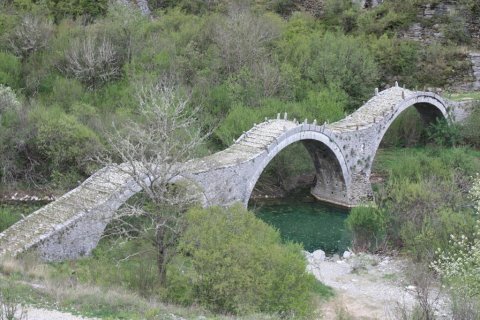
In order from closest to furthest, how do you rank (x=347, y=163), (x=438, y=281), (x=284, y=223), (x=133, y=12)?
(x=438, y=281) → (x=284, y=223) → (x=347, y=163) → (x=133, y=12)

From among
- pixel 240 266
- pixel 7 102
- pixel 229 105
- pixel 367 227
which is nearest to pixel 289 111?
pixel 229 105

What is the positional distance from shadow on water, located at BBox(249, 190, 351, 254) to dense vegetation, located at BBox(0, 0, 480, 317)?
1.73 meters

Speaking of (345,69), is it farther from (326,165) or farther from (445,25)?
(445,25)

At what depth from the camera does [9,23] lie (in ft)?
124

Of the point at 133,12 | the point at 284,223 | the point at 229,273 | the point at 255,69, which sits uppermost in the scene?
the point at 133,12

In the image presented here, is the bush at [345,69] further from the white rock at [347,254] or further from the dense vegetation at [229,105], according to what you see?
the white rock at [347,254]

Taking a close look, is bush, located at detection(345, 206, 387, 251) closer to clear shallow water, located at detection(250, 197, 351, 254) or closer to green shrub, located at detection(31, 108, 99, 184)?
clear shallow water, located at detection(250, 197, 351, 254)

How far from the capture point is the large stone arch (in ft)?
94.1

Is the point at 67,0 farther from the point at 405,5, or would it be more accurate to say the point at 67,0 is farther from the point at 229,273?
the point at 229,273

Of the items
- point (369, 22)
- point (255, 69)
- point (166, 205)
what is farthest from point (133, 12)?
point (166, 205)

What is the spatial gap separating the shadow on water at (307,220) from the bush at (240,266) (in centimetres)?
1050

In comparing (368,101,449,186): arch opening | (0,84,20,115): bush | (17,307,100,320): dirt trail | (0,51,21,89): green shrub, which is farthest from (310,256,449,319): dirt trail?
(0,51,21,89): green shrub

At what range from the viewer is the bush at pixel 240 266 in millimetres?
14836

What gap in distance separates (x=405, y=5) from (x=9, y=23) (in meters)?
29.2
